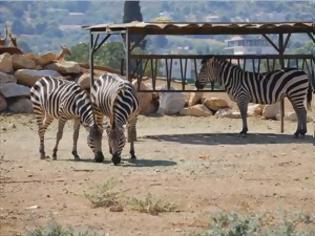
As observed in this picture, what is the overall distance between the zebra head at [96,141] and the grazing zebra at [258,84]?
535cm

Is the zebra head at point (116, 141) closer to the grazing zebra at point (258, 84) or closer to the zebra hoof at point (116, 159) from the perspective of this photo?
the zebra hoof at point (116, 159)

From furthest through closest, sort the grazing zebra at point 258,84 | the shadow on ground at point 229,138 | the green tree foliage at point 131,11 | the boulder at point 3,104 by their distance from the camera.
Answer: the green tree foliage at point 131,11 < the boulder at point 3,104 < the grazing zebra at point 258,84 < the shadow on ground at point 229,138

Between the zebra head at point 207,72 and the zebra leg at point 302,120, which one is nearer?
the zebra leg at point 302,120

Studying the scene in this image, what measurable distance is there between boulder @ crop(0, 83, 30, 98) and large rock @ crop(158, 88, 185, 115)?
3.73 metres

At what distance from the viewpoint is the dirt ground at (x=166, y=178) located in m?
10.8

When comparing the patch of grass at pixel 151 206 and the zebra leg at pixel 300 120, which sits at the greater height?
the patch of grass at pixel 151 206

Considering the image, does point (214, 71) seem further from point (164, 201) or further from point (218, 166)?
point (164, 201)

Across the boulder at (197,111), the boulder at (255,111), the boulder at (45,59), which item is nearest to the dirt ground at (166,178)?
the boulder at (255,111)

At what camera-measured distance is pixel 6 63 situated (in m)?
26.1

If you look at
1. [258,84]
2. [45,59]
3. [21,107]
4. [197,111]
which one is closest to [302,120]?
[258,84]

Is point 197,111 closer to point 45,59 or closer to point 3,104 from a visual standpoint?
point 45,59

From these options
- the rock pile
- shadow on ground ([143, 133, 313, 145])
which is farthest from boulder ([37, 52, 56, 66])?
shadow on ground ([143, 133, 313, 145])

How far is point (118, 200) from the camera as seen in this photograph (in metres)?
12.0

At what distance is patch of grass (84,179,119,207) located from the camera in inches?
456
